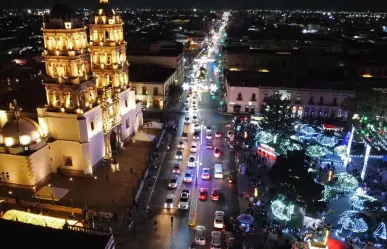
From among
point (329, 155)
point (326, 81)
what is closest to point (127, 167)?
point (329, 155)

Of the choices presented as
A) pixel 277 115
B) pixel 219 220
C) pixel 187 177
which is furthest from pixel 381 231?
pixel 277 115

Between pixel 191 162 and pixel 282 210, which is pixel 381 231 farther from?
pixel 191 162

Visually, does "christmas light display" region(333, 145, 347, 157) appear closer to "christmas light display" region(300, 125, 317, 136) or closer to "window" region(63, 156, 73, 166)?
"christmas light display" region(300, 125, 317, 136)

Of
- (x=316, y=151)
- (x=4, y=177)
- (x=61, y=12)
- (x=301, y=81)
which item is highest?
(x=61, y=12)

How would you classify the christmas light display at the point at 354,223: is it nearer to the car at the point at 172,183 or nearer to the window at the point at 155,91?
the car at the point at 172,183

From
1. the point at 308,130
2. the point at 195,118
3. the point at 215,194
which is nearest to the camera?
the point at 215,194

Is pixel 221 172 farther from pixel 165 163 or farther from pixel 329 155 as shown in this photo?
pixel 329 155

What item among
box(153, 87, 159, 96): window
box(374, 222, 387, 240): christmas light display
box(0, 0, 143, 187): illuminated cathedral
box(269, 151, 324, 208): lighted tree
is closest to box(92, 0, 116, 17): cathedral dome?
box(0, 0, 143, 187): illuminated cathedral
